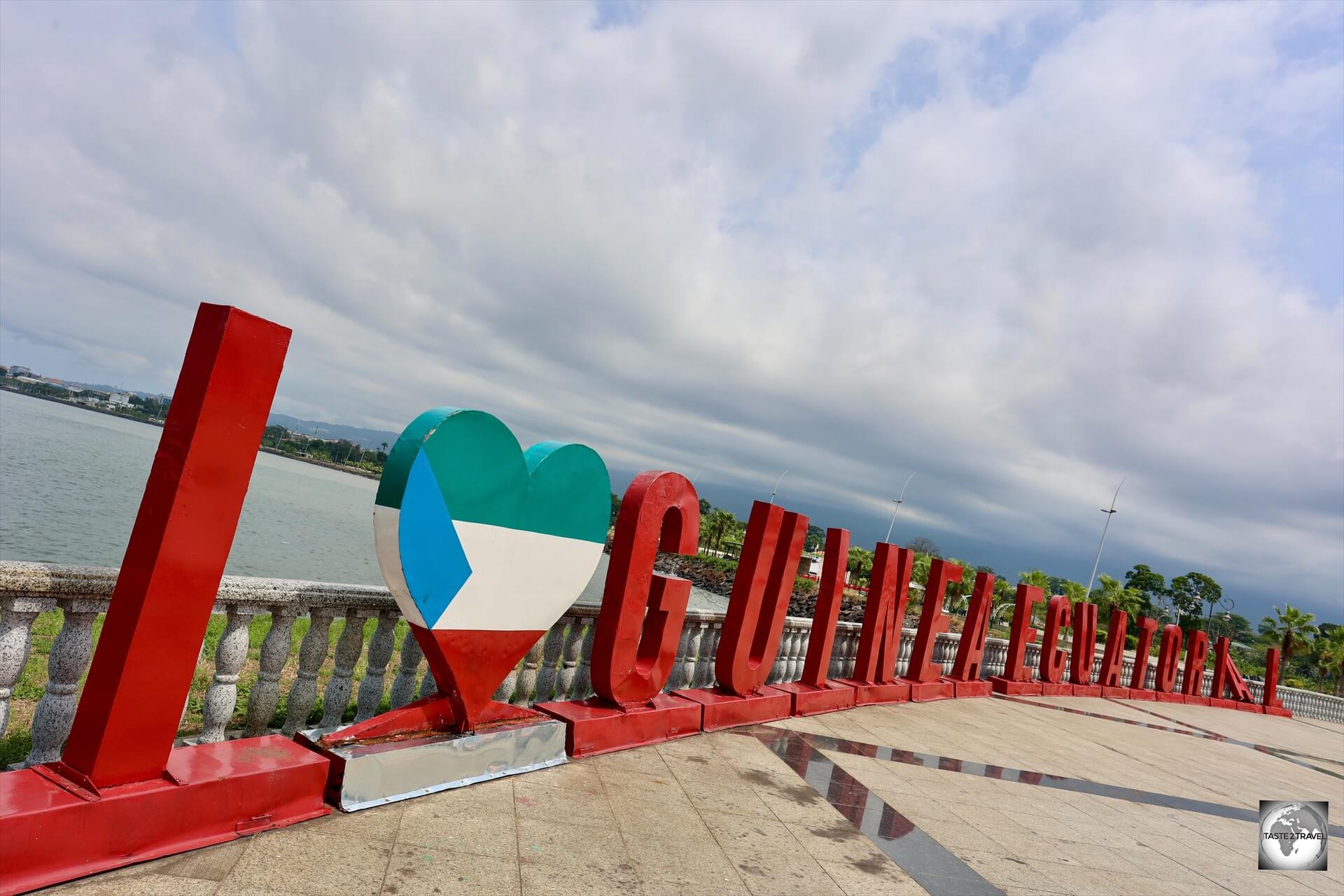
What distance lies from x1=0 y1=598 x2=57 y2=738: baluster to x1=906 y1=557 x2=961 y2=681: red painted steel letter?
9646 millimetres

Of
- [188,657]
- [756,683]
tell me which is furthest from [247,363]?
[756,683]

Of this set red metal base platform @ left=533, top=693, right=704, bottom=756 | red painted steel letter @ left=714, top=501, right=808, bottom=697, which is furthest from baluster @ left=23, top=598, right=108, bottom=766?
red painted steel letter @ left=714, top=501, right=808, bottom=697

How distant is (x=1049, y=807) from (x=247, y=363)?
23.7 feet

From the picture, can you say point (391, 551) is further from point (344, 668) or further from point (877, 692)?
point (877, 692)

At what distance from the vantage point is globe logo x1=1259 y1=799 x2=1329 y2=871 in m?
6.35

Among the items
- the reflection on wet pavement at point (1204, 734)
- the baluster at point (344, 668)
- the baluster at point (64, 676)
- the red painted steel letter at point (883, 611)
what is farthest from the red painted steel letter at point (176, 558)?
the reflection on wet pavement at point (1204, 734)

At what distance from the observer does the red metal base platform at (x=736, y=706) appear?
7.01m

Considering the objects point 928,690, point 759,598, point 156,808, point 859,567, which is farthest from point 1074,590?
point 156,808

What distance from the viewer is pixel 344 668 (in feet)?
15.4

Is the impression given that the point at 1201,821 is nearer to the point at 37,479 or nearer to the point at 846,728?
the point at 846,728

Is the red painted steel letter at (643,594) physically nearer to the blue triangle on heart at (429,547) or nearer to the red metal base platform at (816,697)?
the blue triangle on heart at (429,547)

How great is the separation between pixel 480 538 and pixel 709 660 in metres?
4.37

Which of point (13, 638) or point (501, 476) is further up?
point (501, 476)

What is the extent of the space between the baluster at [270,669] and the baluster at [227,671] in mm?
152
